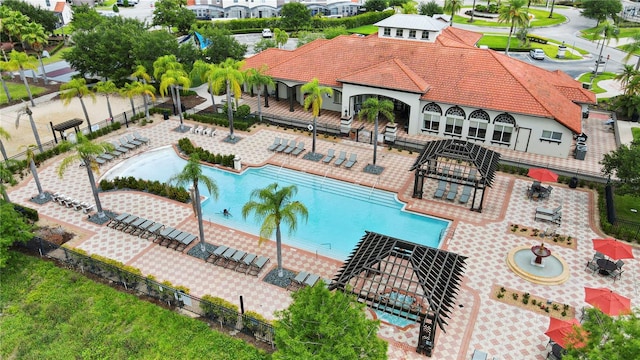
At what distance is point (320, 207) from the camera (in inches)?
1299

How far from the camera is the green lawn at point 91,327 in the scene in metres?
20.8

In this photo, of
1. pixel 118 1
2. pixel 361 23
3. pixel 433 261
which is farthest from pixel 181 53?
pixel 118 1

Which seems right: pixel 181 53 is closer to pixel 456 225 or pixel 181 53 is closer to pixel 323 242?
pixel 323 242

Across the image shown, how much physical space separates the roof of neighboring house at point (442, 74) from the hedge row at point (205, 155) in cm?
1227

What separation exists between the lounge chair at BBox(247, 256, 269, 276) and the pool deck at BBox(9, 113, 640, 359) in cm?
32

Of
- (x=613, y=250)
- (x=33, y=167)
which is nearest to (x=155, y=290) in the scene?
(x=33, y=167)

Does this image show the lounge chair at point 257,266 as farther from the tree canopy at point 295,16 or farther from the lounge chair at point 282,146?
the tree canopy at point 295,16

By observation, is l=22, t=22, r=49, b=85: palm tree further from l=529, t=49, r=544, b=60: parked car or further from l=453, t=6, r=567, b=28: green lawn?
l=453, t=6, r=567, b=28: green lawn

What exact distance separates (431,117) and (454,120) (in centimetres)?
203

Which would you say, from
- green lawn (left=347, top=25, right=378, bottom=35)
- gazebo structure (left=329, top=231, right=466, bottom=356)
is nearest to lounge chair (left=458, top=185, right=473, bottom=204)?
gazebo structure (left=329, top=231, right=466, bottom=356)

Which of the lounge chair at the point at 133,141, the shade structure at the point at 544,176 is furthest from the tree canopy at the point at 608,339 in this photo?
the lounge chair at the point at 133,141

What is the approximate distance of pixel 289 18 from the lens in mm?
81750

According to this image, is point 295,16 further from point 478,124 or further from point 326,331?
point 326,331

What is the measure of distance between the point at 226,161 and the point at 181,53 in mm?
A: 20615
